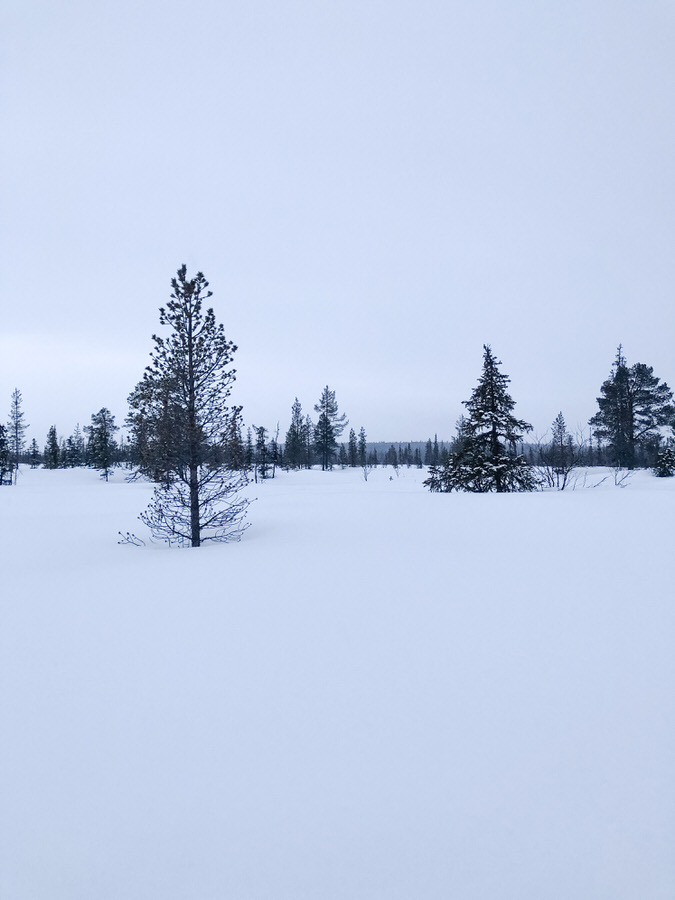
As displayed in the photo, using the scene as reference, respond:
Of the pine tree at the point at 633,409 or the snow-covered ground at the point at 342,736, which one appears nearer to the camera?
the snow-covered ground at the point at 342,736

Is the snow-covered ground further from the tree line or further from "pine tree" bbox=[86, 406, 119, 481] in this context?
"pine tree" bbox=[86, 406, 119, 481]

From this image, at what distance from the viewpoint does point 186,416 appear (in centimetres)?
1191

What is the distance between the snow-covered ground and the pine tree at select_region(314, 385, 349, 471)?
5395 centimetres

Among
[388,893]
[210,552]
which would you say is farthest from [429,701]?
[210,552]

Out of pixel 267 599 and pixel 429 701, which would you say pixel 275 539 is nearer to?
pixel 267 599

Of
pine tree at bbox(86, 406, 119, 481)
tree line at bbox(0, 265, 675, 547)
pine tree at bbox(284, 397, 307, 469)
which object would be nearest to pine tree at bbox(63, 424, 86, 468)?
pine tree at bbox(86, 406, 119, 481)

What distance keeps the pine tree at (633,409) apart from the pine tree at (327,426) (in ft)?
108

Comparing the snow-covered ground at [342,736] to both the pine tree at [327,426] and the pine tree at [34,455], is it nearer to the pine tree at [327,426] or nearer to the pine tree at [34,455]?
the pine tree at [327,426]

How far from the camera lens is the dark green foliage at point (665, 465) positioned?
29891 millimetres

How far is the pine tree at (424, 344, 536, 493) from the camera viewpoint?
2202cm

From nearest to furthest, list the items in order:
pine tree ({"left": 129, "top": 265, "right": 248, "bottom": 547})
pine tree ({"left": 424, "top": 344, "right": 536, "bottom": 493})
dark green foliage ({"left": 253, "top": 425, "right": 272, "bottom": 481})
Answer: pine tree ({"left": 129, "top": 265, "right": 248, "bottom": 547}), pine tree ({"left": 424, "top": 344, "right": 536, "bottom": 493}), dark green foliage ({"left": 253, "top": 425, "right": 272, "bottom": 481})

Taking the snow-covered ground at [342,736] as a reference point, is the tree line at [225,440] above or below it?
above

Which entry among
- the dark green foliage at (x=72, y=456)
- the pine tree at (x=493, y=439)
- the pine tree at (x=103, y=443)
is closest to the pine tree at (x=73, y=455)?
the dark green foliage at (x=72, y=456)

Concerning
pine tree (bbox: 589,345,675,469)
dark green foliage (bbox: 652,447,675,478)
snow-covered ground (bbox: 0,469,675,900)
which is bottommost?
snow-covered ground (bbox: 0,469,675,900)
